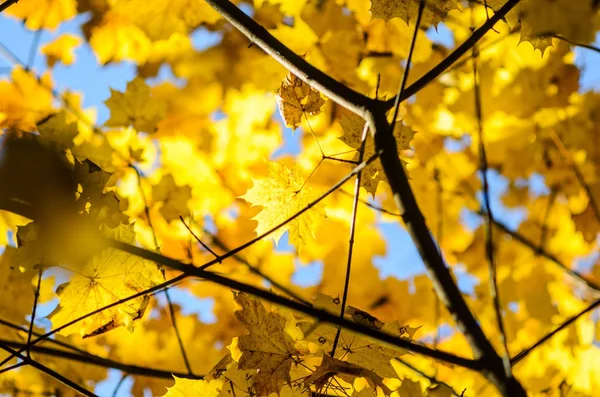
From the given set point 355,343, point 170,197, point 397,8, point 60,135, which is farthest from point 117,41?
point 355,343

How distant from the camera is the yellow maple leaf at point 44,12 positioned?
1.93m

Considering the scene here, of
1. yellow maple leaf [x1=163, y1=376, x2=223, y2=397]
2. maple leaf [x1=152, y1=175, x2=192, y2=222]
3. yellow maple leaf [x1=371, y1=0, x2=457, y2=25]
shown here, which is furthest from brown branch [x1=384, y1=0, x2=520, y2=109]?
maple leaf [x1=152, y1=175, x2=192, y2=222]

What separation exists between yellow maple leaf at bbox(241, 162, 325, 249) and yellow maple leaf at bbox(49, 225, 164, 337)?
28cm

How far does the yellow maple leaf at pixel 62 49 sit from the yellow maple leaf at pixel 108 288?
6.73ft

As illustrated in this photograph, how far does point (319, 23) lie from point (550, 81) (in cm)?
97

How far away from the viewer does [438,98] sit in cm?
228

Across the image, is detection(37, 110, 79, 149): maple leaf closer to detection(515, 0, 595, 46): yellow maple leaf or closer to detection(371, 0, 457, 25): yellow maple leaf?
detection(371, 0, 457, 25): yellow maple leaf

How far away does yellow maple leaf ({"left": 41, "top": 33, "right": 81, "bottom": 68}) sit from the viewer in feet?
9.03

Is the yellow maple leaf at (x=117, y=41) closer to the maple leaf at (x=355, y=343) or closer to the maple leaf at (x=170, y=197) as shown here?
the maple leaf at (x=170, y=197)

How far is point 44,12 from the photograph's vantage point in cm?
199

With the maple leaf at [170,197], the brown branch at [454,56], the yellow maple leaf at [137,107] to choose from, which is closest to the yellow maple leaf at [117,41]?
the yellow maple leaf at [137,107]

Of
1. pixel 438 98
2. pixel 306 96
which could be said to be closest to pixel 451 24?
pixel 438 98

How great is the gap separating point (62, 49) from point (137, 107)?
130 centimetres

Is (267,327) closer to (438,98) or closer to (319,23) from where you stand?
(319,23)
